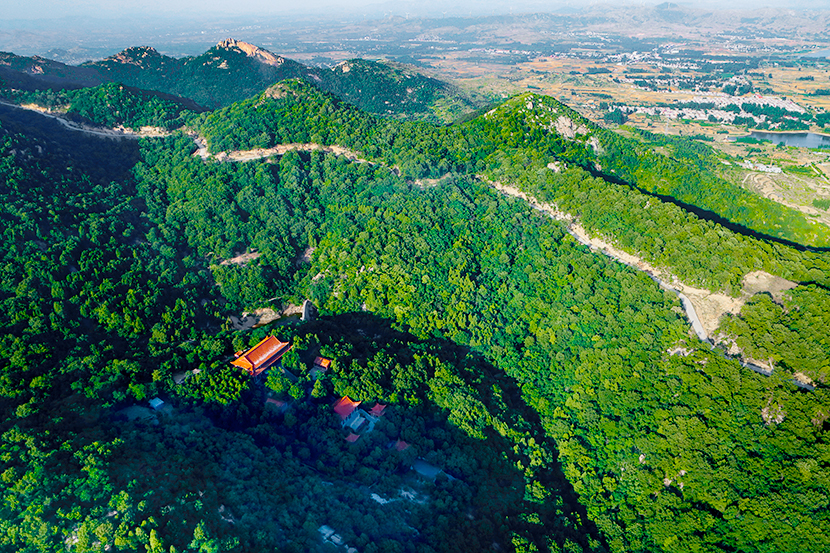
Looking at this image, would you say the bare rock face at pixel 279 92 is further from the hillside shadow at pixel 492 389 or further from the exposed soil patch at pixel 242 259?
the hillside shadow at pixel 492 389

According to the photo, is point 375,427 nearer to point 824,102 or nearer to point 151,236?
point 151,236

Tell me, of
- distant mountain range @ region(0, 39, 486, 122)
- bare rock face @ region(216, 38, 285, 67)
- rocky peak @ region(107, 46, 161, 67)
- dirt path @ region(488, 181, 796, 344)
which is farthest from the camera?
bare rock face @ region(216, 38, 285, 67)

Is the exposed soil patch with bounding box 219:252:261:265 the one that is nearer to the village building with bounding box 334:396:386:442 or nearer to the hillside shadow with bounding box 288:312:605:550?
the hillside shadow with bounding box 288:312:605:550

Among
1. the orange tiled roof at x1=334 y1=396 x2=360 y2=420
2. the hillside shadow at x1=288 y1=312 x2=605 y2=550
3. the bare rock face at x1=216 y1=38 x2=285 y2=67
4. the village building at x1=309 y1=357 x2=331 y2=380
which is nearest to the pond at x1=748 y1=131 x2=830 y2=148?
the hillside shadow at x1=288 y1=312 x2=605 y2=550

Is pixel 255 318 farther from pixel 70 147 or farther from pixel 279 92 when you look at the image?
pixel 279 92

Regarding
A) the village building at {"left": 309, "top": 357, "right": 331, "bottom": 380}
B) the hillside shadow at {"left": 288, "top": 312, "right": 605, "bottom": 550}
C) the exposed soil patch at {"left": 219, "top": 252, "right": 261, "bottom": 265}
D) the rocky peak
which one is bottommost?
the hillside shadow at {"left": 288, "top": 312, "right": 605, "bottom": 550}

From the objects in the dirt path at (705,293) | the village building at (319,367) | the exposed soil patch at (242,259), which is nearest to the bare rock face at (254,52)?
the exposed soil patch at (242,259)

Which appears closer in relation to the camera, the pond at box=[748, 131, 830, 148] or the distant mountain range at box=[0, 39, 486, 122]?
the distant mountain range at box=[0, 39, 486, 122]
